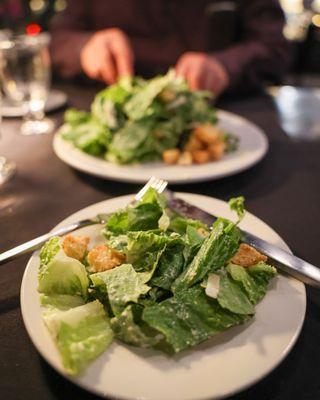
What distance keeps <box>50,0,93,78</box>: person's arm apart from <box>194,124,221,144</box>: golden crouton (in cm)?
108

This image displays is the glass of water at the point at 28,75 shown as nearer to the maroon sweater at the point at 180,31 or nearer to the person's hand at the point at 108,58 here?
the person's hand at the point at 108,58

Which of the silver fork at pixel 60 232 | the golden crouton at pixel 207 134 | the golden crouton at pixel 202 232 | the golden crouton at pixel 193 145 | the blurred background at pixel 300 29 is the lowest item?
the blurred background at pixel 300 29

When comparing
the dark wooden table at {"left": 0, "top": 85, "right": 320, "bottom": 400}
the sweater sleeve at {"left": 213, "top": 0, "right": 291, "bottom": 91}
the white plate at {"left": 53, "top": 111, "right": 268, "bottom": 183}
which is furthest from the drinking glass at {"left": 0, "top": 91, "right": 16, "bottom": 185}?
the sweater sleeve at {"left": 213, "top": 0, "right": 291, "bottom": 91}

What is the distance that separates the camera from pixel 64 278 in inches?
27.9

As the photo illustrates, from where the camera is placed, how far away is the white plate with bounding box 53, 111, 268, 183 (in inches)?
46.9

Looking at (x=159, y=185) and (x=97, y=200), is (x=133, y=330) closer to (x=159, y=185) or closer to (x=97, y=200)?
(x=159, y=185)

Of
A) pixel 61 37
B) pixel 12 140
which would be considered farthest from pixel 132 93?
pixel 61 37

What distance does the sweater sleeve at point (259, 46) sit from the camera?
6.95 ft

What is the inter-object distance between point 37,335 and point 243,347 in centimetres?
31

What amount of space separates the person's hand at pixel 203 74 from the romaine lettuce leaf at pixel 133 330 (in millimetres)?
1372

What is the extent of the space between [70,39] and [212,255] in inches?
76.8

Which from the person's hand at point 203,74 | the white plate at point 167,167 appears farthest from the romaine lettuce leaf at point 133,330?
the person's hand at point 203,74

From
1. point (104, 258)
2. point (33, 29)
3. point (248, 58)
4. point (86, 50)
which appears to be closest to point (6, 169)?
point (104, 258)

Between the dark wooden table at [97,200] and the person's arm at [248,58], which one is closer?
the dark wooden table at [97,200]
